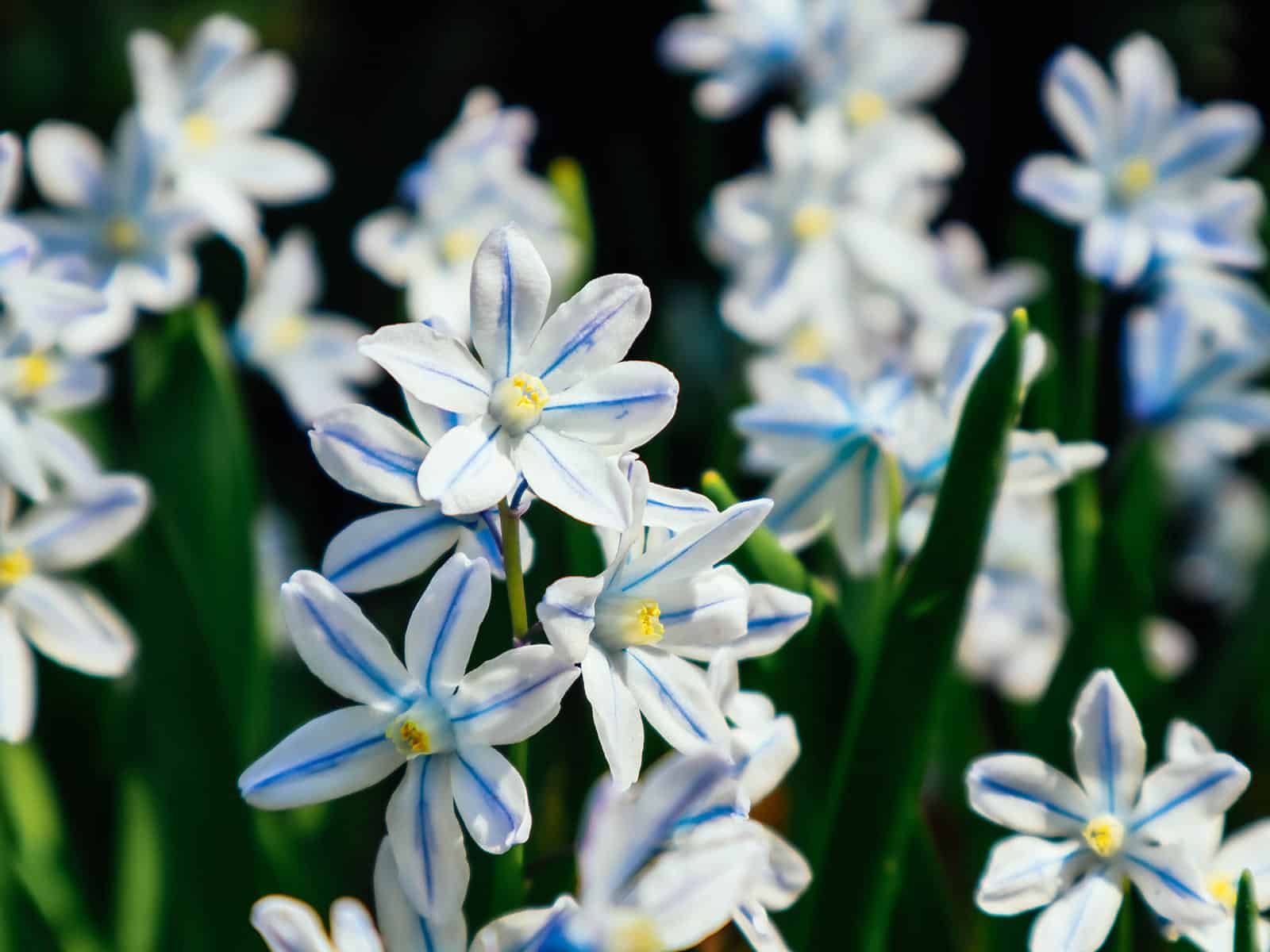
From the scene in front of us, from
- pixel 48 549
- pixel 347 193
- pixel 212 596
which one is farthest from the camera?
pixel 347 193

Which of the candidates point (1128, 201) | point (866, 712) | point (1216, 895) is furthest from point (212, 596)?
point (1128, 201)

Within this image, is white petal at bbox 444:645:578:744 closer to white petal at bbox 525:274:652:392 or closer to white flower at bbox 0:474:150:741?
white petal at bbox 525:274:652:392

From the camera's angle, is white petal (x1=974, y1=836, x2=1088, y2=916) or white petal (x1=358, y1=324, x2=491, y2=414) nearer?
white petal (x1=358, y1=324, x2=491, y2=414)

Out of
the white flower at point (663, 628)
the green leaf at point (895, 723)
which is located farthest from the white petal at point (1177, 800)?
the white flower at point (663, 628)

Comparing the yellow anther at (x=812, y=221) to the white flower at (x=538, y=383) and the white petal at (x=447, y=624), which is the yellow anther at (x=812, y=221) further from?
the white petal at (x=447, y=624)

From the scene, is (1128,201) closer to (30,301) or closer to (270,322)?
(270,322)

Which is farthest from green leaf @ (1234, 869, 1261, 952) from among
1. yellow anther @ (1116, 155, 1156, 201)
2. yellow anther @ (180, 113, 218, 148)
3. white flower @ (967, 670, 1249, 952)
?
yellow anther @ (180, 113, 218, 148)
